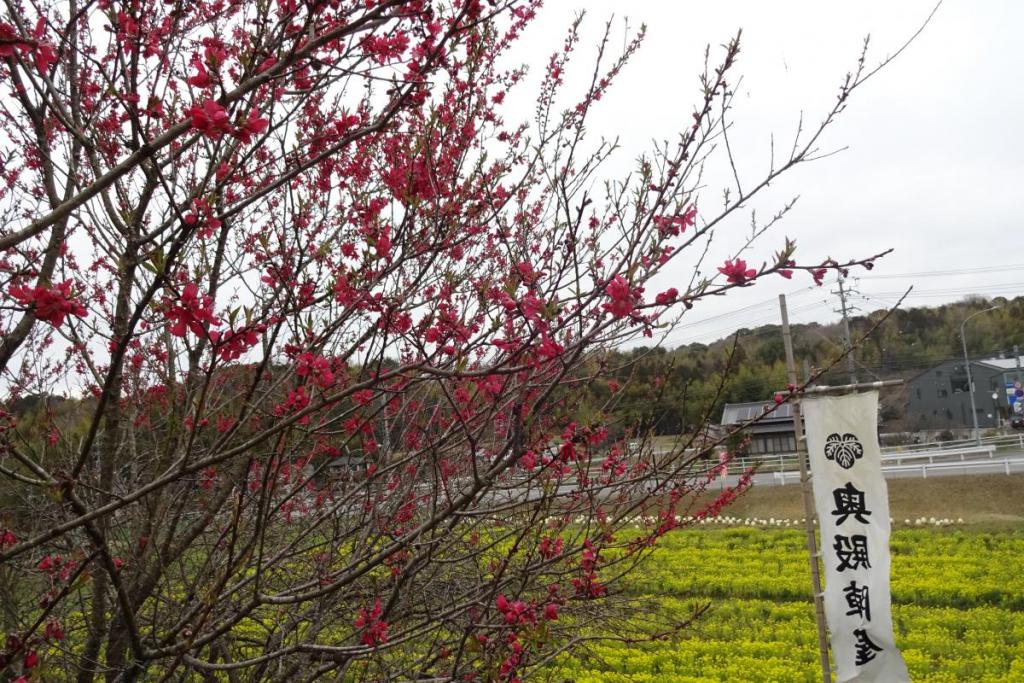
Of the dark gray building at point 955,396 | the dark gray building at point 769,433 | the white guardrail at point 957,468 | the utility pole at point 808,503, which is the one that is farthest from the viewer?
the dark gray building at point 955,396

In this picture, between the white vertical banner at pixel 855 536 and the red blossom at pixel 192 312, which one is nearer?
the red blossom at pixel 192 312

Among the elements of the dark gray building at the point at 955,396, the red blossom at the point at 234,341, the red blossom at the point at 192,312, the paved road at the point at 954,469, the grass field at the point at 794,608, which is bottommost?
the grass field at the point at 794,608

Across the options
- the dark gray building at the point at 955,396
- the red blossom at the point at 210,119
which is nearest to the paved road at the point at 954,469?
the red blossom at the point at 210,119

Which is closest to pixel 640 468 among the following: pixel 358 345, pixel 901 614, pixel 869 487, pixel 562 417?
pixel 562 417

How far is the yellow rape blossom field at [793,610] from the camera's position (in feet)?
28.7

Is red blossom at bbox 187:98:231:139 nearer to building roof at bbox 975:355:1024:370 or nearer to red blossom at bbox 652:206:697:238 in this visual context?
red blossom at bbox 652:206:697:238

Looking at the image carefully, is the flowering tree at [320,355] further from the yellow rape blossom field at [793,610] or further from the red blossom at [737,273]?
the yellow rape blossom field at [793,610]

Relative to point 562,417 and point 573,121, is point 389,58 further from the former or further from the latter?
point 562,417

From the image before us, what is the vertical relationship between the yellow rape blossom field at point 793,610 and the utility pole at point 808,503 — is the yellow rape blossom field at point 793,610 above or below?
below

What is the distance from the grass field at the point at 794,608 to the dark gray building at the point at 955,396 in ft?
95.5

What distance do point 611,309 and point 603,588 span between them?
1.51m

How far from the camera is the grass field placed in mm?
8781

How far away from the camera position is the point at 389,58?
2695 millimetres

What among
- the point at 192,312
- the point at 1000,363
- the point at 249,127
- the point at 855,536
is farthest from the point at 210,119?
the point at 1000,363
